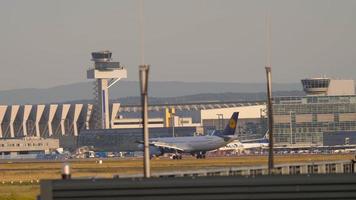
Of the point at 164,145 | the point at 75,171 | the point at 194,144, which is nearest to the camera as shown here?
the point at 75,171

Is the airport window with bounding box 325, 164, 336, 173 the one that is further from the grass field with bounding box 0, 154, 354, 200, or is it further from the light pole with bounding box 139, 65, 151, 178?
the light pole with bounding box 139, 65, 151, 178

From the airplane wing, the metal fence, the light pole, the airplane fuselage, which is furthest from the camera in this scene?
the airplane wing

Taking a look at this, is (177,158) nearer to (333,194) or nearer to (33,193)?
(33,193)

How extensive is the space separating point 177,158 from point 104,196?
501 ft

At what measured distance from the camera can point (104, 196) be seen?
85.8 ft

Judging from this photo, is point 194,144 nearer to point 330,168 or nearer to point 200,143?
point 200,143

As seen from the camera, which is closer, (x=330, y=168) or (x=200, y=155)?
(x=330, y=168)

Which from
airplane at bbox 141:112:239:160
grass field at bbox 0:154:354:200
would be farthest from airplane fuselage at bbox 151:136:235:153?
grass field at bbox 0:154:354:200

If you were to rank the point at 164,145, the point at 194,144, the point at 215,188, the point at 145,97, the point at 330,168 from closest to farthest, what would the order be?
the point at 215,188
the point at 145,97
the point at 330,168
the point at 194,144
the point at 164,145

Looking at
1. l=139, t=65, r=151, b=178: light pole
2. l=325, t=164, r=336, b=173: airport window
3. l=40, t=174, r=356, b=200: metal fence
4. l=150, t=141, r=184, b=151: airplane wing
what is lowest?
l=150, t=141, r=184, b=151: airplane wing

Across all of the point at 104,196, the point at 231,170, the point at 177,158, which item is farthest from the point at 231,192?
the point at 177,158

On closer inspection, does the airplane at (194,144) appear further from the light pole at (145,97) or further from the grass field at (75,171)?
the light pole at (145,97)

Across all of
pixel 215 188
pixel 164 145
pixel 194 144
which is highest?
pixel 215 188

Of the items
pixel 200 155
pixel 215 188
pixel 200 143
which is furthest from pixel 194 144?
pixel 215 188
